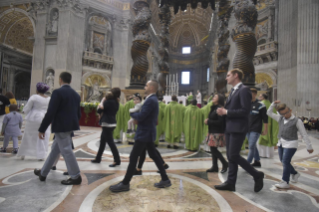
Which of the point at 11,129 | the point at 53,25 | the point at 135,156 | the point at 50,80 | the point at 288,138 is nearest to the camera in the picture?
the point at 135,156

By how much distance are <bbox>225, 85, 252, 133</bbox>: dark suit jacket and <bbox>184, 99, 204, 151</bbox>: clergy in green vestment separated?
312cm

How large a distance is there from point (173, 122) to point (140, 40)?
11.2 feet

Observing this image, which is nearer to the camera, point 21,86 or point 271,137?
point 271,137

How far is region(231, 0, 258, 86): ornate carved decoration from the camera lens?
17.6ft

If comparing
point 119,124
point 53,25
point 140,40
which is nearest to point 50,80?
point 53,25

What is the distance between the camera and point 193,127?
6.01 metres

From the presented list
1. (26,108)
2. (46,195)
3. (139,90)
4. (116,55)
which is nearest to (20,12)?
(116,55)

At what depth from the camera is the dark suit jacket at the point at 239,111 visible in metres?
2.62

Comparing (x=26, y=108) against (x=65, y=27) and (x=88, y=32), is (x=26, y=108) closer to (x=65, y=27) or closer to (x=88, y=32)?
(x=65, y=27)

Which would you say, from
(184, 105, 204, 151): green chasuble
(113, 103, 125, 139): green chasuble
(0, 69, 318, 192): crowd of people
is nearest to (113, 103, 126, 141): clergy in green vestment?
(113, 103, 125, 139): green chasuble

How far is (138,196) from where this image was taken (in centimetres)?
252

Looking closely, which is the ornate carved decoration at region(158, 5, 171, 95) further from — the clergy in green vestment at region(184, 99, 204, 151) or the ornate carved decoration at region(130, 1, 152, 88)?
the clergy in green vestment at region(184, 99, 204, 151)

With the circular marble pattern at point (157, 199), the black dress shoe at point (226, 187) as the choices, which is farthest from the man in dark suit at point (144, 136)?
the black dress shoe at point (226, 187)

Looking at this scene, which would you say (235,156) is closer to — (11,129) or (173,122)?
(173,122)
